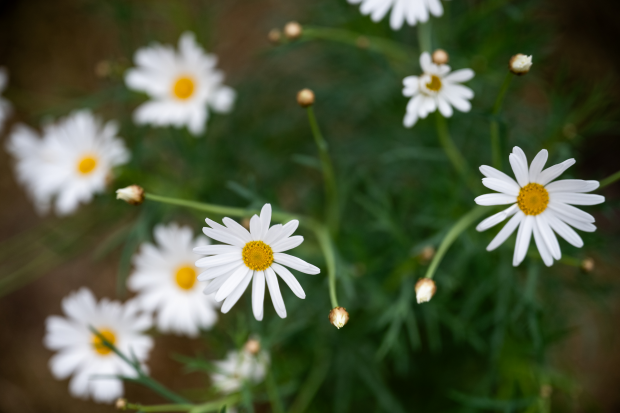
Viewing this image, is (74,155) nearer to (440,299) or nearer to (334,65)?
(334,65)

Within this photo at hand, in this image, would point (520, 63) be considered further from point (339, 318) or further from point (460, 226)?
point (339, 318)

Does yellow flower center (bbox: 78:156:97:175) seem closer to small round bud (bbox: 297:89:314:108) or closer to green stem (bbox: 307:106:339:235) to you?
green stem (bbox: 307:106:339:235)

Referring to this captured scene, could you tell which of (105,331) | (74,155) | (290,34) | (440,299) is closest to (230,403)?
(105,331)

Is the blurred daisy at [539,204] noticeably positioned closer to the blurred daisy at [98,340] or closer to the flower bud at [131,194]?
the flower bud at [131,194]

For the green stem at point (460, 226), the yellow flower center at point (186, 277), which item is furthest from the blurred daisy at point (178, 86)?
the green stem at point (460, 226)

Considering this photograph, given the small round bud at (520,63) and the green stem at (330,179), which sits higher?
the green stem at (330,179)

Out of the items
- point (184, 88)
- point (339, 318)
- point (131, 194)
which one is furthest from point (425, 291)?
point (184, 88)
